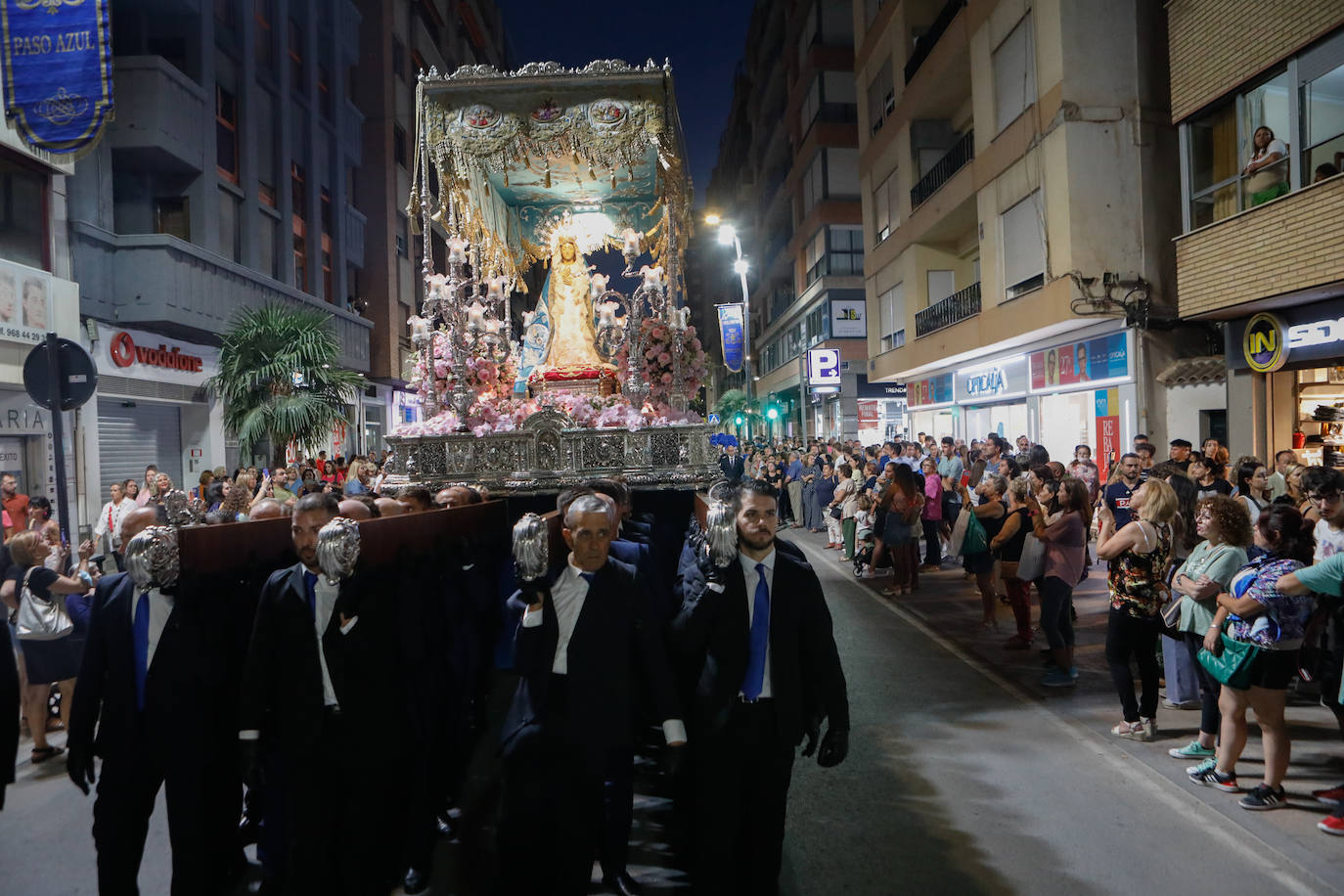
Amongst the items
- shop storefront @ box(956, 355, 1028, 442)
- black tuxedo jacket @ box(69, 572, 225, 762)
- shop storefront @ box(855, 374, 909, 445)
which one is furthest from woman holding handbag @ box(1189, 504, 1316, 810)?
shop storefront @ box(855, 374, 909, 445)

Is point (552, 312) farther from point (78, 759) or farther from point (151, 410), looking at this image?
point (151, 410)

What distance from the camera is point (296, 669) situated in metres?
3.62

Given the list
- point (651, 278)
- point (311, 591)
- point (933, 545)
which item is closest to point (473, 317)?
point (651, 278)

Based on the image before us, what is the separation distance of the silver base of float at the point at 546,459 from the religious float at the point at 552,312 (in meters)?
0.01

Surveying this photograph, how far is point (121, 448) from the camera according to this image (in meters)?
16.1

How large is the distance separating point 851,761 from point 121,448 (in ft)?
53.0

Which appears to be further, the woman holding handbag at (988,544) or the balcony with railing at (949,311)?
the balcony with railing at (949,311)

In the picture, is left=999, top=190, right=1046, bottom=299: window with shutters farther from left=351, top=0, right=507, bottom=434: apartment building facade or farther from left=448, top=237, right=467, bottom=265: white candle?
left=351, top=0, right=507, bottom=434: apartment building facade

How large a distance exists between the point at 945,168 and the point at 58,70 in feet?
60.6

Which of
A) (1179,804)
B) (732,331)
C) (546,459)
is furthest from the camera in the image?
(732,331)

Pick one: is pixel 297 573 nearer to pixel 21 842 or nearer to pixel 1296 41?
pixel 21 842

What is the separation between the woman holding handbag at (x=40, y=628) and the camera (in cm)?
580

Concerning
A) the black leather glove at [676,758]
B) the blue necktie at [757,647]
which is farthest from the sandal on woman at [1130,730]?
the black leather glove at [676,758]

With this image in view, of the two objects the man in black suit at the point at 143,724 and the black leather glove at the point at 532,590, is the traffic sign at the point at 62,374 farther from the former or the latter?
the black leather glove at the point at 532,590
